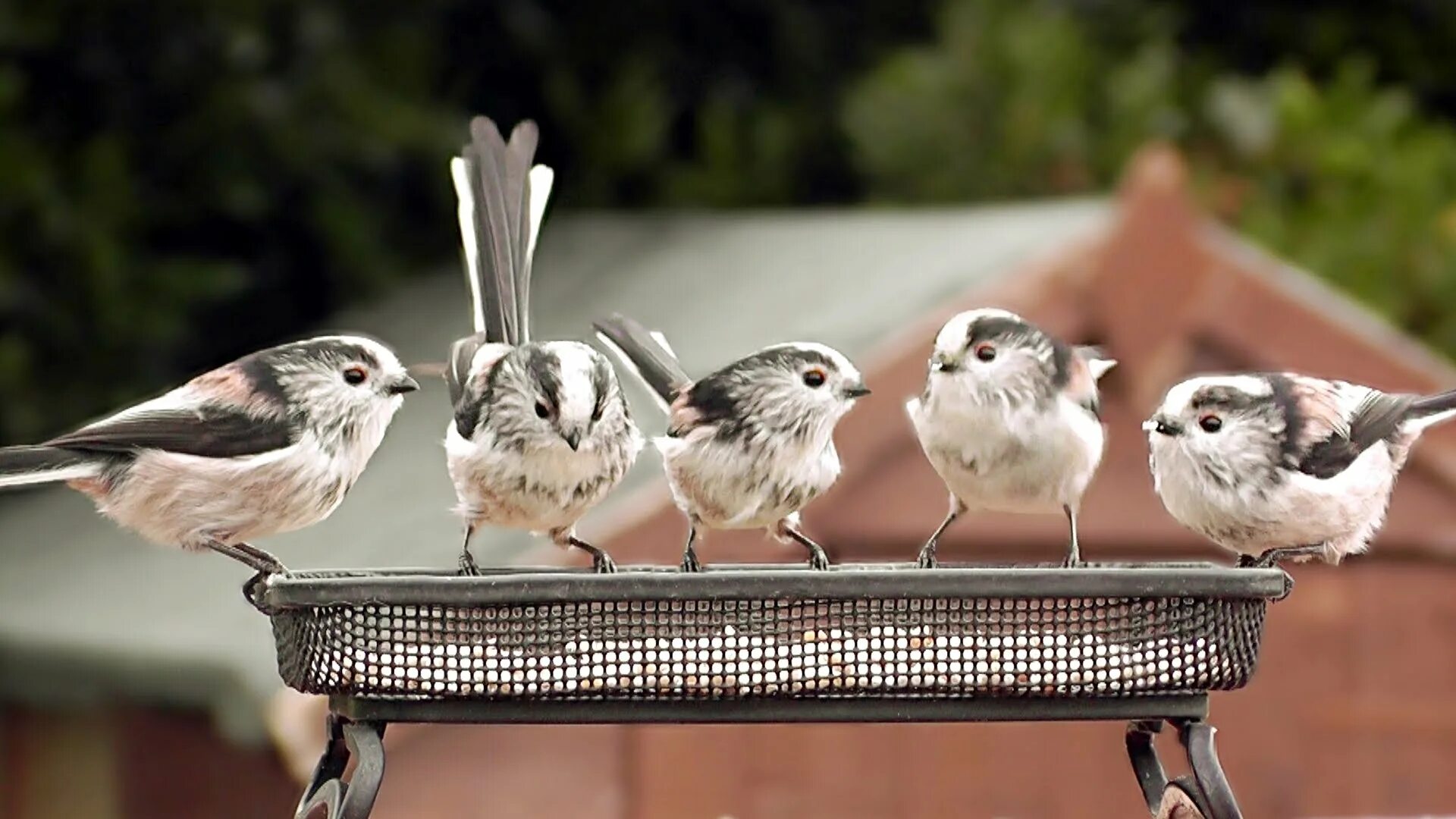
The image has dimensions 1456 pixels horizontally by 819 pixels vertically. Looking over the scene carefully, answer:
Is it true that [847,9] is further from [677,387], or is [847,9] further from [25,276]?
[677,387]

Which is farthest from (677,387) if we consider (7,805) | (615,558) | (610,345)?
(7,805)

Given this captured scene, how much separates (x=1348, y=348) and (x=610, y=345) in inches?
98.6

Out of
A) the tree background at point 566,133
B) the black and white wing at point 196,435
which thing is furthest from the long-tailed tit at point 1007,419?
the tree background at point 566,133

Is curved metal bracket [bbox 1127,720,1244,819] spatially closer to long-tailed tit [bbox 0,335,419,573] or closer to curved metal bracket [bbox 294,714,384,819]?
curved metal bracket [bbox 294,714,384,819]

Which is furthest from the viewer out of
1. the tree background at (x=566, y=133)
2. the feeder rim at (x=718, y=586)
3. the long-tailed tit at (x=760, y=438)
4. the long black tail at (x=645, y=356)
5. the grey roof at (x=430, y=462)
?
the tree background at (x=566, y=133)

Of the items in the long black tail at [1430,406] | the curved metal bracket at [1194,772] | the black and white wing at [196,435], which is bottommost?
the curved metal bracket at [1194,772]

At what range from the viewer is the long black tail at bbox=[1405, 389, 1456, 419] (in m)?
3.09

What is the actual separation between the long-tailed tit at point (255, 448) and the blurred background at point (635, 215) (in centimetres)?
140

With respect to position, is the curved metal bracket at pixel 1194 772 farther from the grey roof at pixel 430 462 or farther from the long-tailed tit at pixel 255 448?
the grey roof at pixel 430 462

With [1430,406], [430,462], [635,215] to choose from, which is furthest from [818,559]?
[635,215]

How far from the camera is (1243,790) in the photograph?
16.9ft

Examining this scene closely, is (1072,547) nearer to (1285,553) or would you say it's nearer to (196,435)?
(1285,553)

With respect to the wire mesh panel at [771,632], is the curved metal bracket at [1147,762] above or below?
below

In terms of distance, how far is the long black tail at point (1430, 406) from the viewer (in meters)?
3.09
